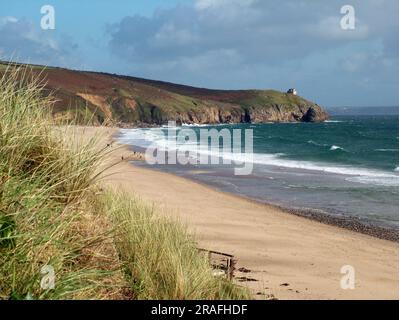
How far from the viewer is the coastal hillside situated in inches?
3349

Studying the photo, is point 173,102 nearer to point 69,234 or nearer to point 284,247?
point 284,247

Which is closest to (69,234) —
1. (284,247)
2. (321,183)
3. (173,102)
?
(284,247)

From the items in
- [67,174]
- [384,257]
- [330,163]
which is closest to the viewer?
[67,174]

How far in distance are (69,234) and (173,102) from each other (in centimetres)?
10535

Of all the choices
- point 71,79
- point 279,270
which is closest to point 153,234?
point 279,270

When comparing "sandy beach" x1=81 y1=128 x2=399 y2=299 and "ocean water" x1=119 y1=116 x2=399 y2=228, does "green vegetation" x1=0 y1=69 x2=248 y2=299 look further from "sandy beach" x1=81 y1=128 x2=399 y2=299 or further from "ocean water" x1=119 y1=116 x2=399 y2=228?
"ocean water" x1=119 y1=116 x2=399 y2=228

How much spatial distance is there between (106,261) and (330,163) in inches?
1134

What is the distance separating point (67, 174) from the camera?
4.49 m

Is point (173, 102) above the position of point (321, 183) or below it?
above

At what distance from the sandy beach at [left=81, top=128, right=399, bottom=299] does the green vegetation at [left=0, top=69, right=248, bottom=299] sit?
507mm

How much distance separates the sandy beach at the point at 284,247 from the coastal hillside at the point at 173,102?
44944mm

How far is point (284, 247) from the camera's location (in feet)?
34.1

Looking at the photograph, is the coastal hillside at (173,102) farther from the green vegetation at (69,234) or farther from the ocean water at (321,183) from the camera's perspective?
the green vegetation at (69,234)

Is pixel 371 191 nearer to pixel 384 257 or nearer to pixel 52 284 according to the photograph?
pixel 384 257
